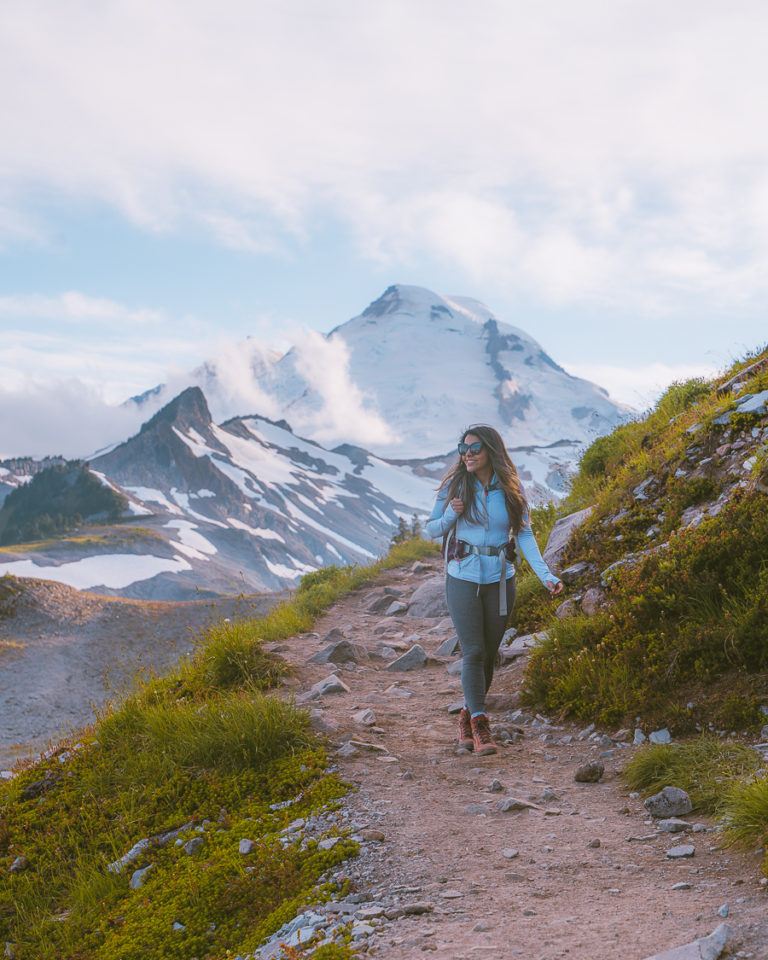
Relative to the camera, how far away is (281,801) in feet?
20.2

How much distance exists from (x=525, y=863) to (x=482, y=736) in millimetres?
2364

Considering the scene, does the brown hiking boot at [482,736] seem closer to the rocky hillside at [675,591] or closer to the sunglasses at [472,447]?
the rocky hillside at [675,591]

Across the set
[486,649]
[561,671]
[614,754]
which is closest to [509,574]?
[486,649]

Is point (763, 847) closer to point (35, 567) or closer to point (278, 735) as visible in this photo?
point (278, 735)

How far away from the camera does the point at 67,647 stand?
3347cm

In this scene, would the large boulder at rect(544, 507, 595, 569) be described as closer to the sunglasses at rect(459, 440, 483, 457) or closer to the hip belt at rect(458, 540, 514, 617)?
the hip belt at rect(458, 540, 514, 617)

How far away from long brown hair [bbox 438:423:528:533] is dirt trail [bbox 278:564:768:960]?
2.23m

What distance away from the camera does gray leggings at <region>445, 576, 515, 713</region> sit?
7254 millimetres

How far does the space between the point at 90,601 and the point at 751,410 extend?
35923 millimetres

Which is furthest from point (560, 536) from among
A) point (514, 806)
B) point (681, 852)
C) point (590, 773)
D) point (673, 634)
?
point (681, 852)

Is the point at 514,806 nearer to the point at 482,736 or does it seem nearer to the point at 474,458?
the point at 482,736

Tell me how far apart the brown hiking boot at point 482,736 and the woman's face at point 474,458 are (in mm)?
2381

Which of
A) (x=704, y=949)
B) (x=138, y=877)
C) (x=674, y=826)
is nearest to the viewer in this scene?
(x=704, y=949)

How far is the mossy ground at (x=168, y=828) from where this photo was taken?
477 cm
